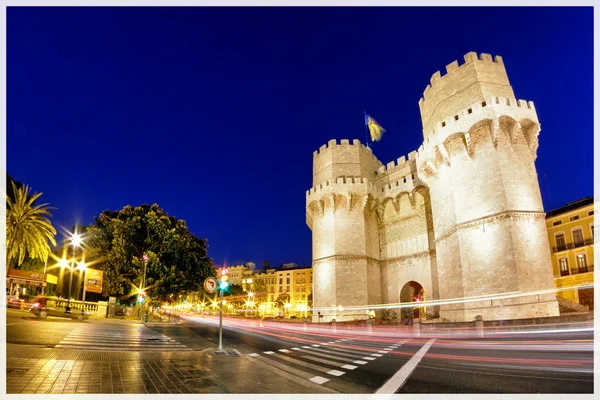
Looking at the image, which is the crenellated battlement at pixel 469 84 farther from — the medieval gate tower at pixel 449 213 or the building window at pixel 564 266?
the building window at pixel 564 266

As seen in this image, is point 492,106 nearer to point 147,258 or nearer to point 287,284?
point 147,258

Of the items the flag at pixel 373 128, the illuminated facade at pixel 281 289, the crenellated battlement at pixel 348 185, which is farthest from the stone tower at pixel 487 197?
the illuminated facade at pixel 281 289

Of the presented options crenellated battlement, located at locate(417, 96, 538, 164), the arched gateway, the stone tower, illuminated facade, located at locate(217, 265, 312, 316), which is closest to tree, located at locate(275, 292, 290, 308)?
illuminated facade, located at locate(217, 265, 312, 316)

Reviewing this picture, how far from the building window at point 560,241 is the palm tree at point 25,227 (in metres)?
47.9

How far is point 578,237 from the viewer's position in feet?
112

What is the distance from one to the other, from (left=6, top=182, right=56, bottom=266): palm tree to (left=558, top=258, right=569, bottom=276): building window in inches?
1867

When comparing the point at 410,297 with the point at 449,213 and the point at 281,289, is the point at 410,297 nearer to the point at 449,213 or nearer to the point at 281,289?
the point at 449,213

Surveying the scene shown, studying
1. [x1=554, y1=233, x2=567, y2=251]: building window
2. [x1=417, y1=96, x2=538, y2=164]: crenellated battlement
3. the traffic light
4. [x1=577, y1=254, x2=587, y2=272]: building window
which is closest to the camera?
the traffic light

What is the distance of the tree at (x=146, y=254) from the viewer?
29.6 metres

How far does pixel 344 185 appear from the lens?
119 ft

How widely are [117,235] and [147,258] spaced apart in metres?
4.61

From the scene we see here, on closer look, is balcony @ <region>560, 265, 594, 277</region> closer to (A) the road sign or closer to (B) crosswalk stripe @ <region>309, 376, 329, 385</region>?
(A) the road sign

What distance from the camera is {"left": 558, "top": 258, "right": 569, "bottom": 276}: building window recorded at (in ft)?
112

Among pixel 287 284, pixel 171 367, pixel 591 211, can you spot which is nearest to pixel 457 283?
pixel 591 211
